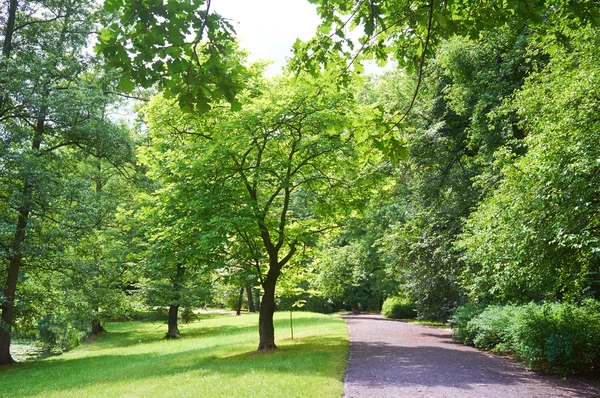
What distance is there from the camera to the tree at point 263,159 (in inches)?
488

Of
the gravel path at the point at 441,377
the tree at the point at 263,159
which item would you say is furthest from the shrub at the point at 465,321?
the tree at the point at 263,159

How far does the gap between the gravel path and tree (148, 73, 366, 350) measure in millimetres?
4410

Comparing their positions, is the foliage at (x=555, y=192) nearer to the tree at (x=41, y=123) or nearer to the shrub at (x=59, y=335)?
the tree at (x=41, y=123)

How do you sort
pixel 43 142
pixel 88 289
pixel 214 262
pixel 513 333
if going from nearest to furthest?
pixel 513 333, pixel 214 262, pixel 88 289, pixel 43 142

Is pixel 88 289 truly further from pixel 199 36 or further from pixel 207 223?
pixel 199 36

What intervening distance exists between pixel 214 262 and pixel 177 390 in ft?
16.2

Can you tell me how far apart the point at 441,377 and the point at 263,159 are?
826cm

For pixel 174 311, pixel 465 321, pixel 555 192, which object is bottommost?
pixel 174 311

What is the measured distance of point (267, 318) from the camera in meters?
14.9

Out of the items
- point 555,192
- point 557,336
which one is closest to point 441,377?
point 557,336

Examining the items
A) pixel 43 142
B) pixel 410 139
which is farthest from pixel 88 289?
pixel 410 139

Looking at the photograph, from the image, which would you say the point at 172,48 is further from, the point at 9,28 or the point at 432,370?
the point at 9,28

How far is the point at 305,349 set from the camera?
14383mm

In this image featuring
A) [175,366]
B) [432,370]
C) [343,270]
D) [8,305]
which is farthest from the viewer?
[343,270]
